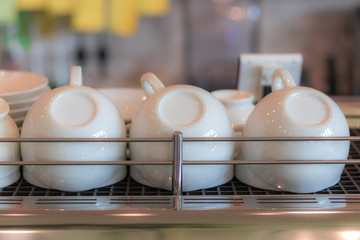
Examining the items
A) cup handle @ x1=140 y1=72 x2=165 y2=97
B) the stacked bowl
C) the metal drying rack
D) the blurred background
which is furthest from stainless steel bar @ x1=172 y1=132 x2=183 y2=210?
the blurred background

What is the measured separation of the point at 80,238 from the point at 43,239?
1.5 inches

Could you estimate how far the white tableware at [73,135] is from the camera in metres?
0.58

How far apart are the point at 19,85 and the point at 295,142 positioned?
0.46 m

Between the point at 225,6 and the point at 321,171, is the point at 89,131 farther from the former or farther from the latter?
the point at 225,6

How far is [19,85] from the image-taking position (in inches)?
32.3

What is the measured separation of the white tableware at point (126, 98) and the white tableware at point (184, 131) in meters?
0.15

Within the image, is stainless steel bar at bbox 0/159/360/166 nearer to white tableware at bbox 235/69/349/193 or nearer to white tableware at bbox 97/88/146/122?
white tableware at bbox 235/69/349/193

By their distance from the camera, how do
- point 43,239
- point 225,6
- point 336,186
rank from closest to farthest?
point 43,239
point 336,186
point 225,6

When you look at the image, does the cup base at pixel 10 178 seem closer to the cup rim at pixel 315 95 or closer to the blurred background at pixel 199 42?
the cup rim at pixel 315 95

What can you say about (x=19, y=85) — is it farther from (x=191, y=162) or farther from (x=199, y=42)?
(x=199, y=42)

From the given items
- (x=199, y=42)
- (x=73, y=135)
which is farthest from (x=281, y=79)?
(x=199, y=42)

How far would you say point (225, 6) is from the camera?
2.81 meters

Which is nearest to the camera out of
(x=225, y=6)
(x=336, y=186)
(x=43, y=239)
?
(x=43, y=239)

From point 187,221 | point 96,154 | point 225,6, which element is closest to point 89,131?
point 96,154
